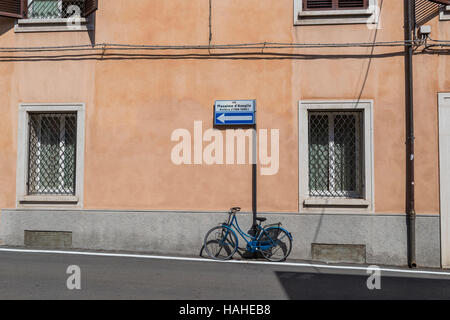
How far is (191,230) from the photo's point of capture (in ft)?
27.3

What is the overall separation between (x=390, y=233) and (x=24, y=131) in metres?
7.32

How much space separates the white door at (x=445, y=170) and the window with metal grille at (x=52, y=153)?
7037mm

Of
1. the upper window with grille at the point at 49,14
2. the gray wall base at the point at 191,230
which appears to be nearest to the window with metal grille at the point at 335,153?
the gray wall base at the point at 191,230

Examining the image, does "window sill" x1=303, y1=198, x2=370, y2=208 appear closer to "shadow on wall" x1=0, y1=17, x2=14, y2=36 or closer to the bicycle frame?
the bicycle frame

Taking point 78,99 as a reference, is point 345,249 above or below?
below

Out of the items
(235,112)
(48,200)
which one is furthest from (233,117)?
(48,200)

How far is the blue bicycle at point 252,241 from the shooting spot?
7.94 meters

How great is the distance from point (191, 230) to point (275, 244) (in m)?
1.60

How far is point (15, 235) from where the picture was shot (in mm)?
8688

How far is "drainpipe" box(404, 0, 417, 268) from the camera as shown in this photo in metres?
7.93

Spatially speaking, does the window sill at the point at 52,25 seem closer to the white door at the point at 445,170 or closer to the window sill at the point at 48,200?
the window sill at the point at 48,200
